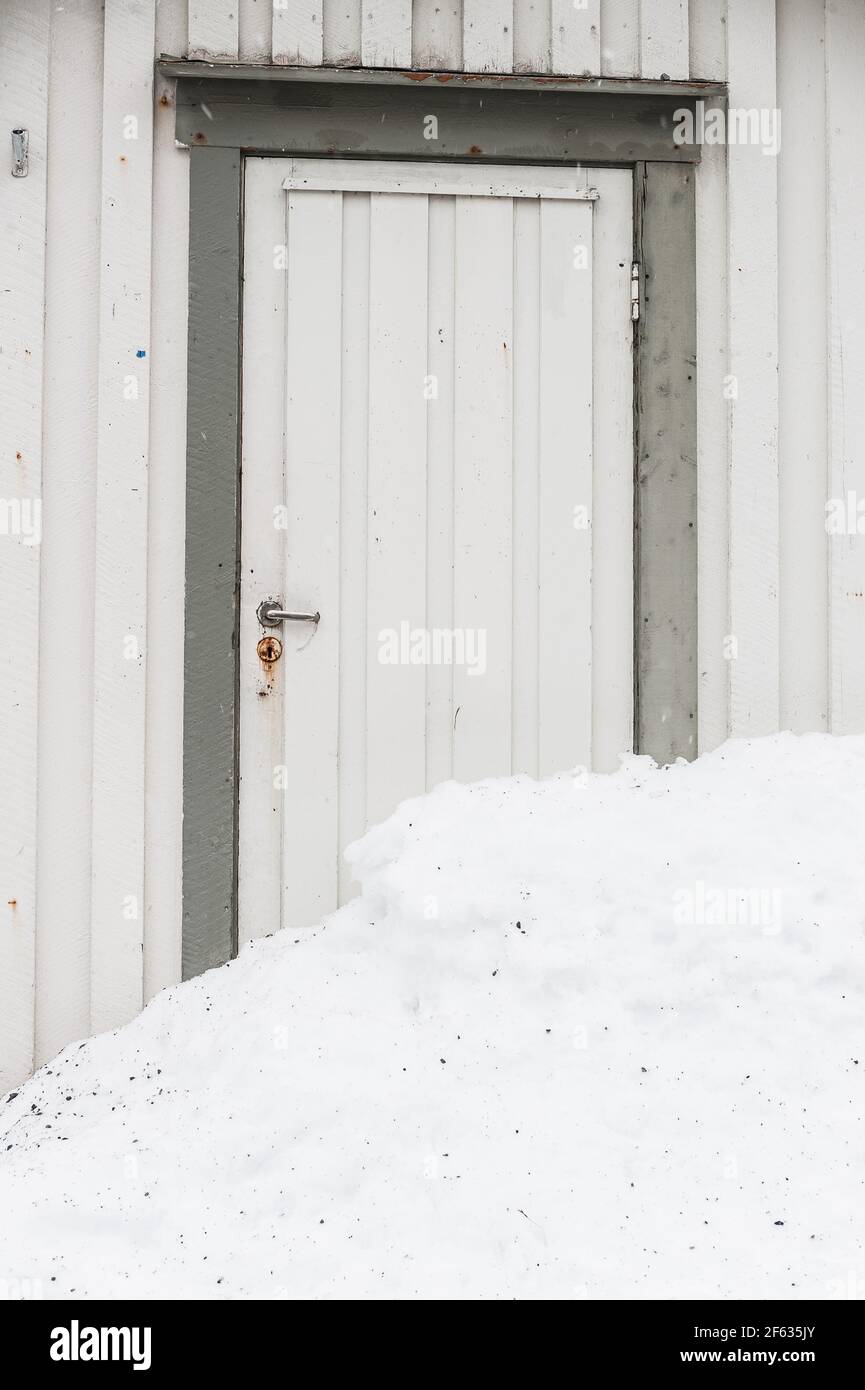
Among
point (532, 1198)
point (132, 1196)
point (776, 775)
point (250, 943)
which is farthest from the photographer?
point (250, 943)

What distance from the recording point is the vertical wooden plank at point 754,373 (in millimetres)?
3113

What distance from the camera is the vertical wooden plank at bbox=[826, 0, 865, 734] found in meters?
3.13

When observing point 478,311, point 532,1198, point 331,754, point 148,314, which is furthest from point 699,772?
point 148,314

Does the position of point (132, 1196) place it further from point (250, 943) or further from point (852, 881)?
point (852, 881)

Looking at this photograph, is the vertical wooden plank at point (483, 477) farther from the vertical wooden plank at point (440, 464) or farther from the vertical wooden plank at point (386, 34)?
the vertical wooden plank at point (386, 34)

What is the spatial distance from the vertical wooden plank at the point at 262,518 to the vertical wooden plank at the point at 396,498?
274 mm

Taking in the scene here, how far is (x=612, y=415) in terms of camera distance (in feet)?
10.3

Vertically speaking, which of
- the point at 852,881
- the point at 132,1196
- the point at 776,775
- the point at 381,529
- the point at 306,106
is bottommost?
the point at 132,1196

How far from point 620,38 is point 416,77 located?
2.06 feet

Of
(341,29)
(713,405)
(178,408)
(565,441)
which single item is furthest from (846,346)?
(178,408)

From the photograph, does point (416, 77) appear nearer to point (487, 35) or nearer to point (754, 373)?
point (487, 35)

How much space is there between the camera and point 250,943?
297cm

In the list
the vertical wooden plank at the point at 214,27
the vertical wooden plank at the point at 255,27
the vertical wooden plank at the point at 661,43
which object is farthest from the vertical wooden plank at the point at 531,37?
the vertical wooden plank at the point at 214,27

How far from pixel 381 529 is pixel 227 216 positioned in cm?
100
